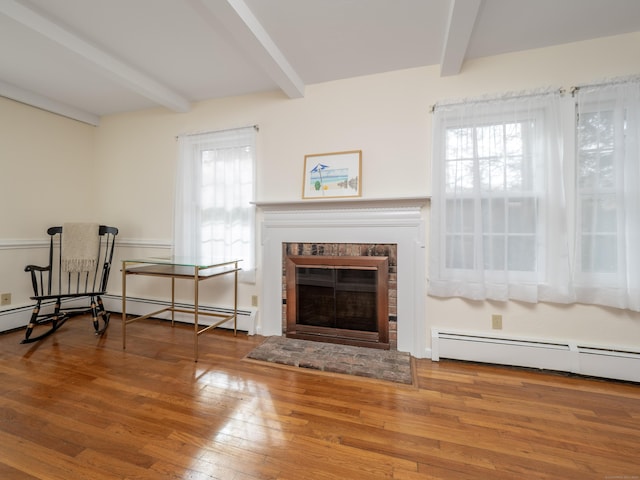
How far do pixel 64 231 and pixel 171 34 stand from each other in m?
2.30

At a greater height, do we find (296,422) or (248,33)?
(248,33)

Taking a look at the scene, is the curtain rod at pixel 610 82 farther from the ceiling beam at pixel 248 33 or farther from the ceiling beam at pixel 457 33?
the ceiling beam at pixel 248 33

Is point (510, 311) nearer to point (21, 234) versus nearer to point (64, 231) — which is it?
point (64, 231)

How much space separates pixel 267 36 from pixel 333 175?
114 centimetres

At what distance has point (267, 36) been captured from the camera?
1943 millimetres

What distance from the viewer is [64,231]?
2.88m

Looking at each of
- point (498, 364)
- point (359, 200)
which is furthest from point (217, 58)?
point (498, 364)

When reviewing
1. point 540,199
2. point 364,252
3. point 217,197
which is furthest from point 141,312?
point 540,199

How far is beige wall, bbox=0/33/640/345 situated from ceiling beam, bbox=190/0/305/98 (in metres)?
0.44

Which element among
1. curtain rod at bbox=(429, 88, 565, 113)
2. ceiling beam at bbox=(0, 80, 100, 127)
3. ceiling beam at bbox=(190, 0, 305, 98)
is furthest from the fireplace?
ceiling beam at bbox=(0, 80, 100, 127)

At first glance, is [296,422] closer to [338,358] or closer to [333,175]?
[338,358]

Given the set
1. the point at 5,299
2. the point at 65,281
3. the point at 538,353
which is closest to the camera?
the point at 538,353

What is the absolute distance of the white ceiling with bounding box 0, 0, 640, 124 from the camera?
170cm

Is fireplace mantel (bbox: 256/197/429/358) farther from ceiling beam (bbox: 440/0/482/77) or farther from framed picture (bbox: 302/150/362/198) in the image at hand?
ceiling beam (bbox: 440/0/482/77)
